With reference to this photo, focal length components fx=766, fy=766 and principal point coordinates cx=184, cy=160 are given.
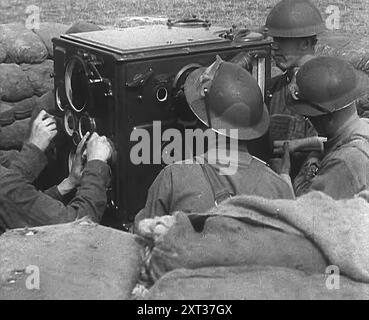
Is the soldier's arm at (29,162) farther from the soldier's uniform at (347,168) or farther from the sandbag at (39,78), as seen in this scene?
the sandbag at (39,78)

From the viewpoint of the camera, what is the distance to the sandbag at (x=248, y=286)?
86.1 inches

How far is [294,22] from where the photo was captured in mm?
4859

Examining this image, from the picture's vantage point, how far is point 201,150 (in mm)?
3531

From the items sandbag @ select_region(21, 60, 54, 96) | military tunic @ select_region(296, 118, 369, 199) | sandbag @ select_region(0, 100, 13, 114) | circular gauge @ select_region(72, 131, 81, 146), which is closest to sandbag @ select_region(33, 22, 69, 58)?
sandbag @ select_region(21, 60, 54, 96)

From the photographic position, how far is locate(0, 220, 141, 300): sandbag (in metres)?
2.30

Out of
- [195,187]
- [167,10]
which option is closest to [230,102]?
[195,187]

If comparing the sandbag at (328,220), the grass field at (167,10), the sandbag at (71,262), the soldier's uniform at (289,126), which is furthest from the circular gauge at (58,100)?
the grass field at (167,10)

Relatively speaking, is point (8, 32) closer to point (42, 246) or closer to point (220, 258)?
point (42, 246)

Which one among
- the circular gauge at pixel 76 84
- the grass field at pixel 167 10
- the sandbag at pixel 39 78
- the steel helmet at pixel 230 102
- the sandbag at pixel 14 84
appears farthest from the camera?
the grass field at pixel 167 10

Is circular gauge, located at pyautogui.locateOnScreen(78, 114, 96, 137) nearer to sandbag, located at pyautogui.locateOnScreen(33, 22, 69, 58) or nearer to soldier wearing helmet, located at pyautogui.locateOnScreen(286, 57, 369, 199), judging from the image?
soldier wearing helmet, located at pyautogui.locateOnScreen(286, 57, 369, 199)

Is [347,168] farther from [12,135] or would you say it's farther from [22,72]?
[22,72]

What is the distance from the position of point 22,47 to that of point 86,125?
2.23 meters

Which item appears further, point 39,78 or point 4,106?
point 39,78

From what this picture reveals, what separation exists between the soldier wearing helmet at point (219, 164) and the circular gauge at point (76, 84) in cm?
69
